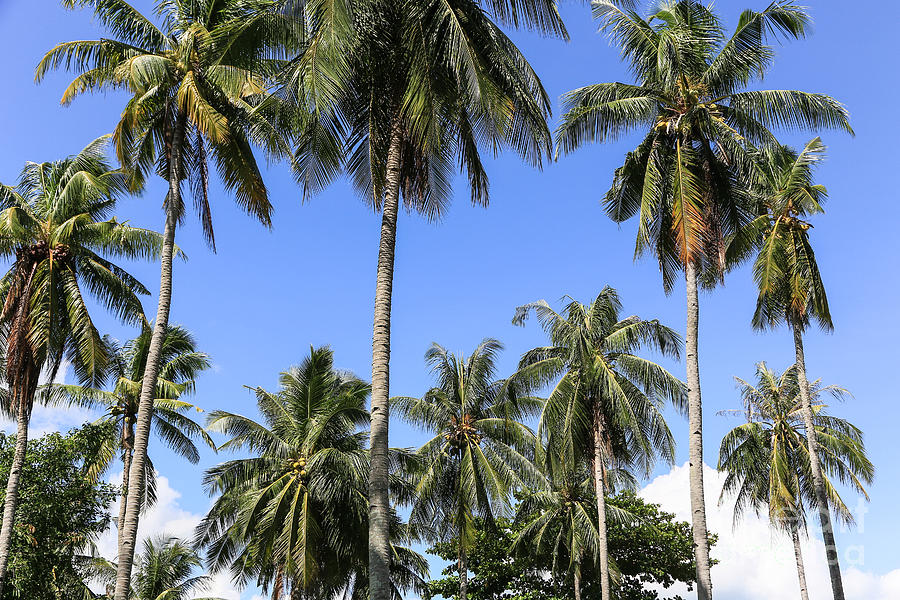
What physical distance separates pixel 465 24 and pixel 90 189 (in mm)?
12926

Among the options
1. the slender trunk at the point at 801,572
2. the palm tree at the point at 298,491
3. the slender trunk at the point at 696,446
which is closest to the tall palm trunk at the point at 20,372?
the palm tree at the point at 298,491

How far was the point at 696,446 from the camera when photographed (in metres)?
15.4

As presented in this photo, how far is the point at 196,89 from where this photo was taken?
16.7 meters

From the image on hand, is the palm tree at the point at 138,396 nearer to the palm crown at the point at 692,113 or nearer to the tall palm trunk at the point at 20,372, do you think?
the tall palm trunk at the point at 20,372

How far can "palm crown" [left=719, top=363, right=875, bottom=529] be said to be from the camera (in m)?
28.8

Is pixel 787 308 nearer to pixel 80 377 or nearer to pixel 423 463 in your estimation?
pixel 423 463

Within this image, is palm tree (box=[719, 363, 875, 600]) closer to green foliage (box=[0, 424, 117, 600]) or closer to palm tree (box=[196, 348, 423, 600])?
palm tree (box=[196, 348, 423, 600])

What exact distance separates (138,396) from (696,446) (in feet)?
63.7

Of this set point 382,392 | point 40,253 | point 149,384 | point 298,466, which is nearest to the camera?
point 382,392

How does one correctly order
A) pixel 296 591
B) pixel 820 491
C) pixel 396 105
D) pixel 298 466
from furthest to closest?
pixel 298 466
pixel 296 591
pixel 820 491
pixel 396 105

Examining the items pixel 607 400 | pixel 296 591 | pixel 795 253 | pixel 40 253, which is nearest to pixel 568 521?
pixel 607 400

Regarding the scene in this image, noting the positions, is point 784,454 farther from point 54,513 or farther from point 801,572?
point 54,513

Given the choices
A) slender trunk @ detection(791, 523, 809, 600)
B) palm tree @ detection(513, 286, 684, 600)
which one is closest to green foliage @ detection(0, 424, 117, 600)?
palm tree @ detection(513, 286, 684, 600)

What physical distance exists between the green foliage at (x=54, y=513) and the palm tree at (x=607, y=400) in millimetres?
13938
